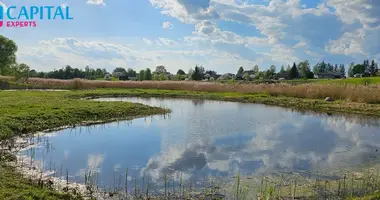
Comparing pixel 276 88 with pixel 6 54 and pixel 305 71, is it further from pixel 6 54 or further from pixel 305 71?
pixel 305 71

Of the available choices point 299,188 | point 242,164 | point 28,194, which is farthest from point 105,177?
point 299,188

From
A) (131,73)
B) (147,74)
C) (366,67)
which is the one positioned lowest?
(147,74)

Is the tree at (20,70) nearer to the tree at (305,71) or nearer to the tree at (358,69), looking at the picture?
the tree at (305,71)

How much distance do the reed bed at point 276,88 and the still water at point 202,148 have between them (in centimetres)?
1085

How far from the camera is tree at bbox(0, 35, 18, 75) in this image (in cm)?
6378

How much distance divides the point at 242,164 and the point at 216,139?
3849 millimetres

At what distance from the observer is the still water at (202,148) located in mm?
9227

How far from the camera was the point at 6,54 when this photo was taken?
211ft

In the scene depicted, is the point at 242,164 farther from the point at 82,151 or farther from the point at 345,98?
the point at 345,98

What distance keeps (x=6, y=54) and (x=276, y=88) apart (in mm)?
55014

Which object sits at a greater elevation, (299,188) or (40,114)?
(40,114)

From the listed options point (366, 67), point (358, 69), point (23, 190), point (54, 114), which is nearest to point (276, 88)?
point (54, 114)

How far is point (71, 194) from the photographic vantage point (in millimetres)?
6859

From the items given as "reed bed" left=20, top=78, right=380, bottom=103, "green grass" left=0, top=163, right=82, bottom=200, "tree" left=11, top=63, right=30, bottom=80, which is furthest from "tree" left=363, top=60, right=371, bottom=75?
"green grass" left=0, top=163, right=82, bottom=200
